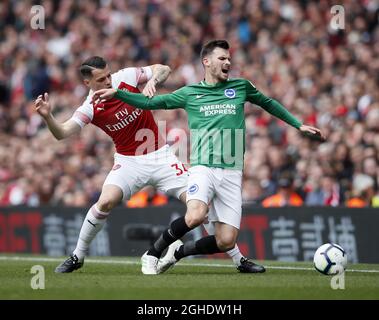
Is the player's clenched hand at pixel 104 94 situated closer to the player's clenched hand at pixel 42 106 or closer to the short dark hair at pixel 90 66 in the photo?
the player's clenched hand at pixel 42 106

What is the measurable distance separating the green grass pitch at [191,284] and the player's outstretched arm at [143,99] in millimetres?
1750

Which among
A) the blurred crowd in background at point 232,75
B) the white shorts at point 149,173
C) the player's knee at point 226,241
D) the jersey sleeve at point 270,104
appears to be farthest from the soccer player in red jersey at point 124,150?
the blurred crowd in background at point 232,75

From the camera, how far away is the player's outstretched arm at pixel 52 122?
34.4 ft

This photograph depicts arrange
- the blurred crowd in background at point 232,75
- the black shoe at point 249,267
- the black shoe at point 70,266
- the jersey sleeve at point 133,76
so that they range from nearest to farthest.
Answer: the black shoe at point 249,267
the black shoe at point 70,266
the jersey sleeve at point 133,76
the blurred crowd in background at point 232,75

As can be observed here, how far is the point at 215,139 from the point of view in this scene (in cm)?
1074

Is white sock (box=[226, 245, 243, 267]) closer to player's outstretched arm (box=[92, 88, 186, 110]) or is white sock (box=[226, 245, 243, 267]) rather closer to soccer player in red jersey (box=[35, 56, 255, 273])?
soccer player in red jersey (box=[35, 56, 255, 273])

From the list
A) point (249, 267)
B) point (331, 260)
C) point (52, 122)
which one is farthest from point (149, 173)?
point (331, 260)

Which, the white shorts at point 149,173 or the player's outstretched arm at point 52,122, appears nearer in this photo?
the player's outstretched arm at point 52,122

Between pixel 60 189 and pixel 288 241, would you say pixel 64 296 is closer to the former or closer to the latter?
pixel 288 241

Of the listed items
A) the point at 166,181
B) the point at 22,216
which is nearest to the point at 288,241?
the point at 166,181

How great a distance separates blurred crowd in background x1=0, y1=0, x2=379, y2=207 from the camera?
1619 centimetres

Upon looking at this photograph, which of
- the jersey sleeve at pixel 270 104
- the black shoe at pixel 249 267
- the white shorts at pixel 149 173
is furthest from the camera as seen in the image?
the white shorts at pixel 149 173

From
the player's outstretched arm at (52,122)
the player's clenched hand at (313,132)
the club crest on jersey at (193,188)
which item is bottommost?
the club crest on jersey at (193,188)
